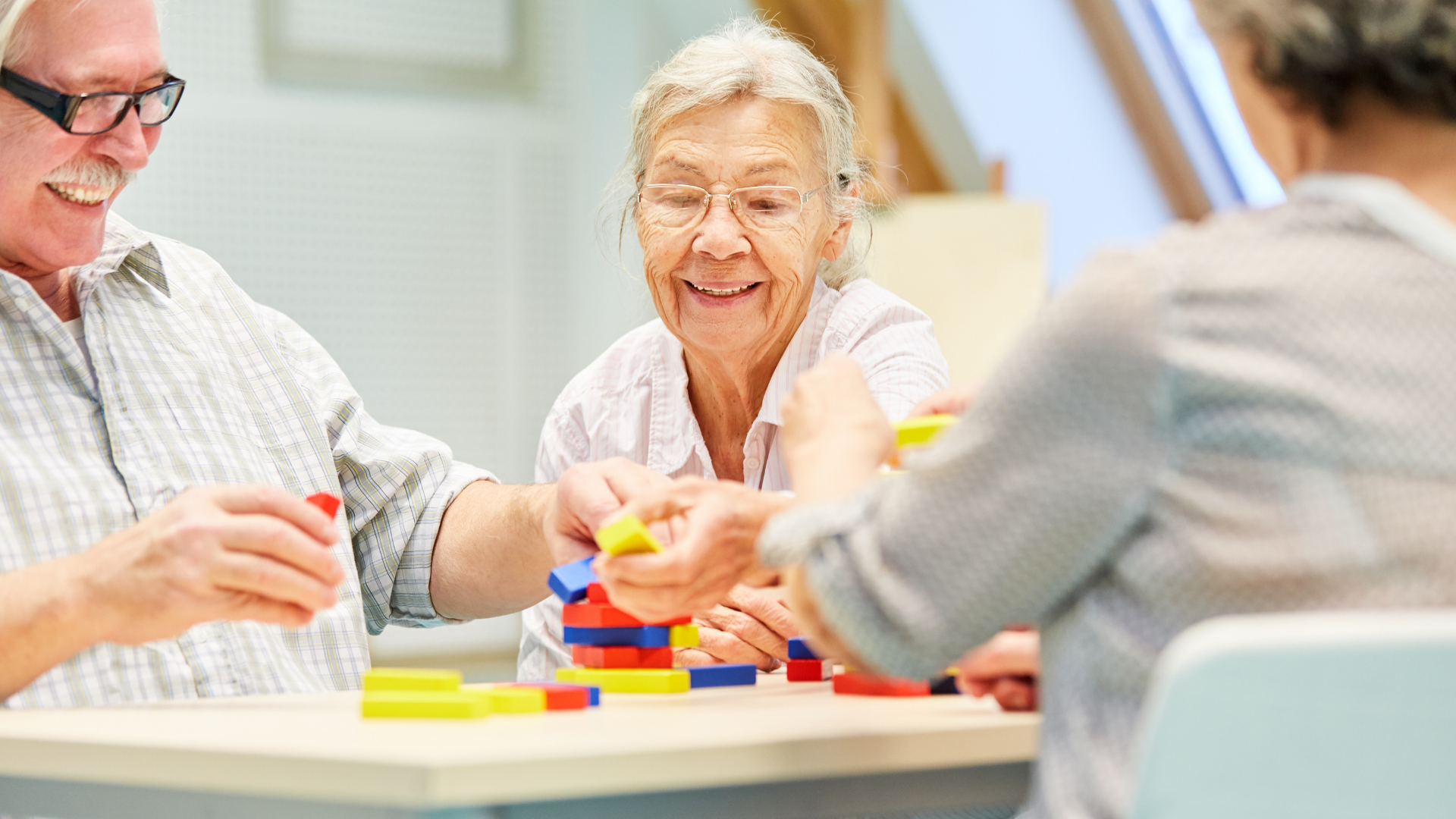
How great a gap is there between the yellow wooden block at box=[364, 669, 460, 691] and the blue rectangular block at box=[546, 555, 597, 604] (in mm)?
214

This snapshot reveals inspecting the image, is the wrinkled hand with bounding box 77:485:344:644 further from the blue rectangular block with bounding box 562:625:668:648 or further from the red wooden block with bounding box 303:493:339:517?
the blue rectangular block with bounding box 562:625:668:648

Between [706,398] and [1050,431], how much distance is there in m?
1.40

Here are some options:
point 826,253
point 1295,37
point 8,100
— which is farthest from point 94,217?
point 1295,37

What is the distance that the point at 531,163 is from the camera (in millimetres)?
4680

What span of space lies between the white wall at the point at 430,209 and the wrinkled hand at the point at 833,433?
9.75ft

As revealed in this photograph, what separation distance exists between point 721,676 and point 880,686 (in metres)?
0.17

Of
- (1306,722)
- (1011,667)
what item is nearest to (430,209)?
(1011,667)

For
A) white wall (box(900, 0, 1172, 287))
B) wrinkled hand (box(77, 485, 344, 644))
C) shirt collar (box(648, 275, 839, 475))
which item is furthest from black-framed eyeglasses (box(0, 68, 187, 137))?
white wall (box(900, 0, 1172, 287))

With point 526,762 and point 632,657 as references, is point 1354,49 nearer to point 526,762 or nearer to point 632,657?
point 526,762

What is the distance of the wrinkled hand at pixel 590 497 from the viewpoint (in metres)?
1.52

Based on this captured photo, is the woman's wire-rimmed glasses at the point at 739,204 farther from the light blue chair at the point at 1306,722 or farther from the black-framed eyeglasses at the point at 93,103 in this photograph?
the light blue chair at the point at 1306,722

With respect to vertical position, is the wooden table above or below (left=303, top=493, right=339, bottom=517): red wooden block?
below

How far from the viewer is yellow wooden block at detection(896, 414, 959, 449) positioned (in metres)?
1.19

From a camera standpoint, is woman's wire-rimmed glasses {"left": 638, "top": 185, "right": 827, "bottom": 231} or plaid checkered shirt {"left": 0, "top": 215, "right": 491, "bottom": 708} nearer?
plaid checkered shirt {"left": 0, "top": 215, "right": 491, "bottom": 708}
